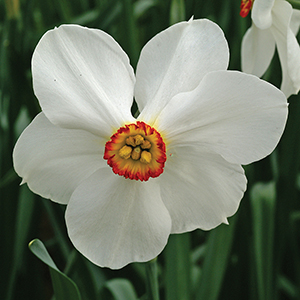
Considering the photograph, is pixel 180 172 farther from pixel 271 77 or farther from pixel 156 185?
pixel 271 77

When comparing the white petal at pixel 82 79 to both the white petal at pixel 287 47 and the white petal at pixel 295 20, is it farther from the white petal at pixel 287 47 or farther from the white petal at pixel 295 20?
the white petal at pixel 295 20

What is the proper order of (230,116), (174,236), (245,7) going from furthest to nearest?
(174,236), (245,7), (230,116)

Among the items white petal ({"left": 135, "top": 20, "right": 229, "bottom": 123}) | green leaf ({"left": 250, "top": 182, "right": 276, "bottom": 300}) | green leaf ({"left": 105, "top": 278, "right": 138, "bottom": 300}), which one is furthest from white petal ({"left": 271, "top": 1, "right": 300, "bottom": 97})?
green leaf ({"left": 105, "top": 278, "right": 138, "bottom": 300})

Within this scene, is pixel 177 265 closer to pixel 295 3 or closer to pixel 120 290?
pixel 120 290

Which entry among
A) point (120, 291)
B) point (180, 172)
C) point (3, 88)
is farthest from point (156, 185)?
point (3, 88)

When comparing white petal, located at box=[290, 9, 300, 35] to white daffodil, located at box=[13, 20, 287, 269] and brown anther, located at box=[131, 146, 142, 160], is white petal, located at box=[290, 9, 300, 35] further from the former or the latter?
brown anther, located at box=[131, 146, 142, 160]

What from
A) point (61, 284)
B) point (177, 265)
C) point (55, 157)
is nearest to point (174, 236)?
point (177, 265)
